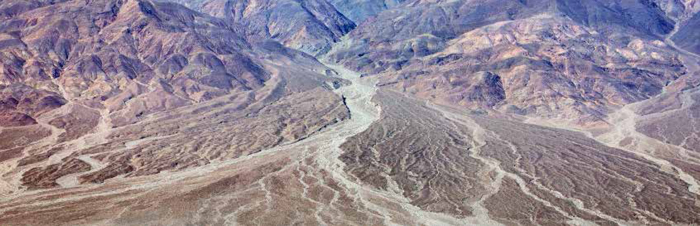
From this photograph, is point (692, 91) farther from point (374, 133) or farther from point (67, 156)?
point (67, 156)

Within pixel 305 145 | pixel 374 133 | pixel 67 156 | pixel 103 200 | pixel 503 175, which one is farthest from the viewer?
pixel 374 133

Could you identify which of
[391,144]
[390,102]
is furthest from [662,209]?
[390,102]

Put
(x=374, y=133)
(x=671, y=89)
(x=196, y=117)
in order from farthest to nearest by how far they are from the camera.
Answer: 1. (x=671, y=89)
2. (x=196, y=117)
3. (x=374, y=133)

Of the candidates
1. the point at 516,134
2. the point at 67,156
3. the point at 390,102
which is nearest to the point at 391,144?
the point at 516,134

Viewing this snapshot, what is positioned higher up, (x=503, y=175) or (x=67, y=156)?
(x=67, y=156)

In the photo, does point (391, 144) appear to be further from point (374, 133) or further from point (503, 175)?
point (503, 175)

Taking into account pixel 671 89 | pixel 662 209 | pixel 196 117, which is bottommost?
pixel 671 89

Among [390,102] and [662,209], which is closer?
[662,209]
